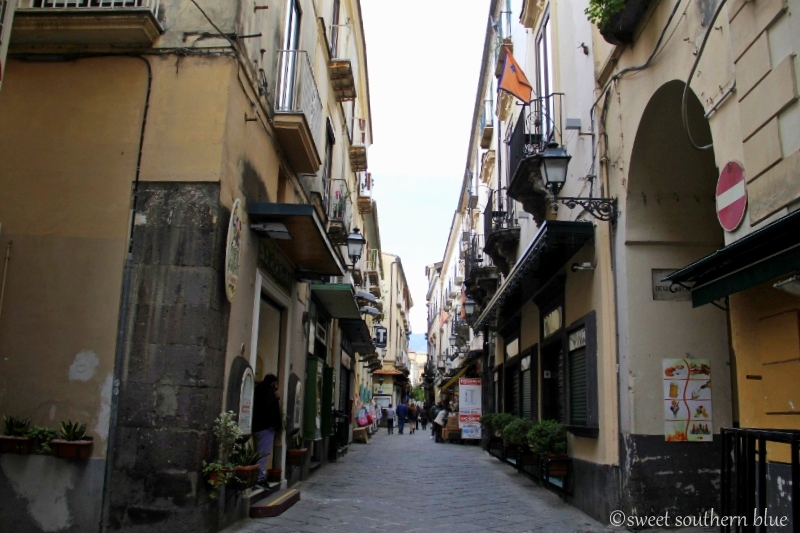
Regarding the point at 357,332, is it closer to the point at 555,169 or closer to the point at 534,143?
the point at 534,143

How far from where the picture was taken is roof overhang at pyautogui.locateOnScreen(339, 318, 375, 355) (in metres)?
19.5

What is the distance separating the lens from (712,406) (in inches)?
301

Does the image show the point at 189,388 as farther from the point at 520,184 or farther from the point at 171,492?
the point at 520,184

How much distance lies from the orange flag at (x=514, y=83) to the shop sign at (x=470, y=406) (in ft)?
41.2

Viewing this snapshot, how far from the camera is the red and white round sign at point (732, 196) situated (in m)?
5.12

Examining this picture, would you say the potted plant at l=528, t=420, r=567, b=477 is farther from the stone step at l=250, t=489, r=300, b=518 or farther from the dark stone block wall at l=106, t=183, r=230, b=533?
the dark stone block wall at l=106, t=183, r=230, b=533

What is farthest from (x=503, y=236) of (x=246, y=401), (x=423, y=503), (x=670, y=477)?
(x=246, y=401)

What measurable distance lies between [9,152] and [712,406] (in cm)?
827

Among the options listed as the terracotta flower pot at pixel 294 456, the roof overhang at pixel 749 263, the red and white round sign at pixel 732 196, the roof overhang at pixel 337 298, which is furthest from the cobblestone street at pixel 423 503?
the red and white round sign at pixel 732 196

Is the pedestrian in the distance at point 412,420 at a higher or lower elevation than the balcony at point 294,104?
lower

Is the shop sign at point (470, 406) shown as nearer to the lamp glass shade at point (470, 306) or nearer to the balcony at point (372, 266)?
the lamp glass shade at point (470, 306)

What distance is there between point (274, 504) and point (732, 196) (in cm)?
620

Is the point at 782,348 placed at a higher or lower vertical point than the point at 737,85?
lower

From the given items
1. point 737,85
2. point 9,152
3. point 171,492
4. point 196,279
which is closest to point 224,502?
point 171,492
